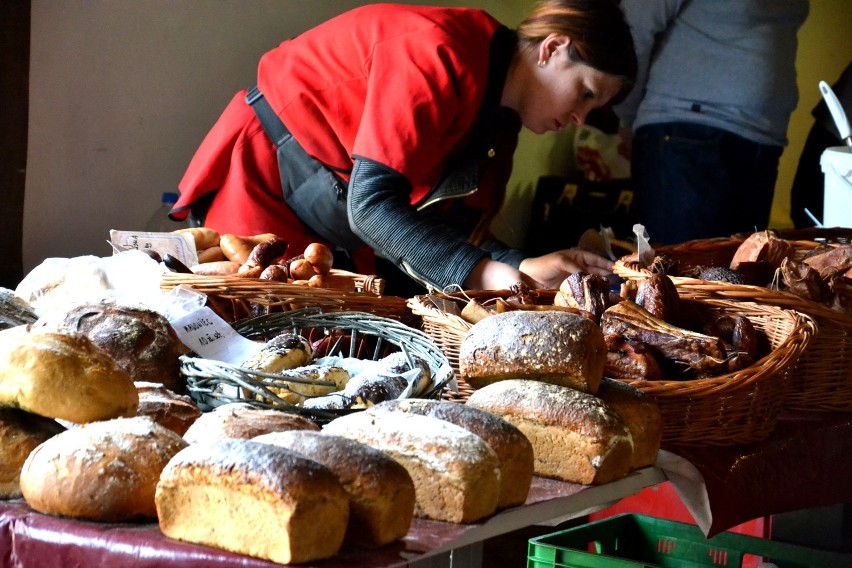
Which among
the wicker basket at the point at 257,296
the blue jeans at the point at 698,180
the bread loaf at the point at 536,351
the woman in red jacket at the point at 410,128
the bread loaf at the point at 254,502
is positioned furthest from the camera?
the blue jeans at the point at 698,180

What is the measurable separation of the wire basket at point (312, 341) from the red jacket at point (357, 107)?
0.73 metres

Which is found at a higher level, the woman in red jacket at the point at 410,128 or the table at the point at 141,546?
the woman in red jacket at the point at 410,128

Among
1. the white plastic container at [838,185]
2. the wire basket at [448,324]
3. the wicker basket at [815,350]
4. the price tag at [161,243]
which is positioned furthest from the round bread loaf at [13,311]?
the white plastic container at [838,185]

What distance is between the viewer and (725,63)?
4.16 metres

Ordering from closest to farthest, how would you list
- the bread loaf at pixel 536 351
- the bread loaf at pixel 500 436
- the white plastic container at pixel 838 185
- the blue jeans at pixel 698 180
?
the bread loaf at pixel 500 436
the bread loaf at pixel 536 351
the white plastic container at pixel 838 185
the blue jeans at pixel 698 180

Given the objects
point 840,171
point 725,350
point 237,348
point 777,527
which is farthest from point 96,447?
point 840,171

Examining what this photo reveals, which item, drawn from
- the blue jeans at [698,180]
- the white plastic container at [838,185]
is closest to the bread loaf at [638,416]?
the white plastic container at [838,185]

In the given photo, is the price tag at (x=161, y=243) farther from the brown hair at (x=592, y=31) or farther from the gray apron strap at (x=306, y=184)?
the brown hair at (x=592, y=31)

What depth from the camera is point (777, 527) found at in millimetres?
2486

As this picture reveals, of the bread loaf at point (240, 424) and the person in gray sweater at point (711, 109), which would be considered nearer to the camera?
the bread loaf at point (240, 424)

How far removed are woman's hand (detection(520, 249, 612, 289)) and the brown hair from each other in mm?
506

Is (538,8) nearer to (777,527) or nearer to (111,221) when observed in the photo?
(777,527)

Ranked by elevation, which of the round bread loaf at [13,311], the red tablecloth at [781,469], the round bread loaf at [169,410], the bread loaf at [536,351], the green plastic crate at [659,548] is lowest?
the green plastic crate at [659,548]

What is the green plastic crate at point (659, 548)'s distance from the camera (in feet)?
6.08
